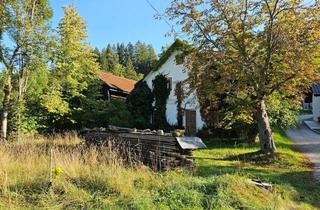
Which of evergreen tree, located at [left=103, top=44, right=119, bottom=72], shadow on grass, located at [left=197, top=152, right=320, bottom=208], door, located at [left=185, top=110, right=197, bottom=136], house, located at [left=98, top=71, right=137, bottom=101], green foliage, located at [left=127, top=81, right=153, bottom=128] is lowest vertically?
shadow on grass, located at [left=197, top=152, right=320, bottom=208]

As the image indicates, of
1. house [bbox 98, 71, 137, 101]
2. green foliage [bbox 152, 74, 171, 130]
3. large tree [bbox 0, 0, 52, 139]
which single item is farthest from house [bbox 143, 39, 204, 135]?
large tree [bbox 0, 0, 52, 139]

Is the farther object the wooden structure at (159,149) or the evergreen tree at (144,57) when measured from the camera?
the evergreen tree at (144,57)

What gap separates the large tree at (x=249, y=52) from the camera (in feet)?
51.4

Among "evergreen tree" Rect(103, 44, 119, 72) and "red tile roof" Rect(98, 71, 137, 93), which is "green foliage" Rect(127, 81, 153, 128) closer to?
"red tile roof" Rect(98, 71, 137, 93)

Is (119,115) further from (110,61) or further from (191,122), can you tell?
(110,61)

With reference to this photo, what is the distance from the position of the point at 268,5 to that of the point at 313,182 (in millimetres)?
8125

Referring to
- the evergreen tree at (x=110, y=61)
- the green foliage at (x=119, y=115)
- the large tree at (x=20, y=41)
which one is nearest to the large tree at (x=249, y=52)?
the large tree at (x=20, y=41)

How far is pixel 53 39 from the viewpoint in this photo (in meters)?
21.9

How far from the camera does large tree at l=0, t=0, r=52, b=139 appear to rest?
21.4 m

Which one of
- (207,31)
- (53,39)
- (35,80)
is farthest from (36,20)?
(207,31)

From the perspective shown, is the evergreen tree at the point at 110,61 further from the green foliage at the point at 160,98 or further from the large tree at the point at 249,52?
the large tree at the point at 249,52

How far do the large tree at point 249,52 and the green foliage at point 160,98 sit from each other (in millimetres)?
14495

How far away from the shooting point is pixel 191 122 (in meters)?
29.7

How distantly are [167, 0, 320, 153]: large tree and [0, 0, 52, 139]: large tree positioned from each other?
8.87m
